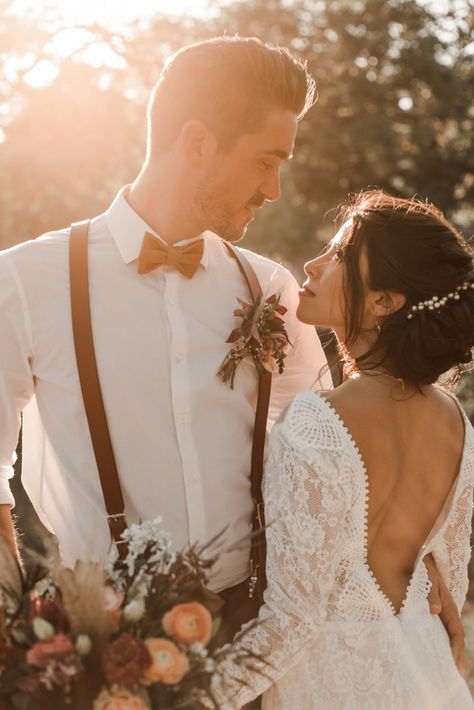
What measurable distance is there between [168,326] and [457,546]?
113 centimetres

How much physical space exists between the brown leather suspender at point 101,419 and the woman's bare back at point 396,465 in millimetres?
352

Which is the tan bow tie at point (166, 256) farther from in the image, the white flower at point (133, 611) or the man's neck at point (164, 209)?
the white flower at point (133, 611)

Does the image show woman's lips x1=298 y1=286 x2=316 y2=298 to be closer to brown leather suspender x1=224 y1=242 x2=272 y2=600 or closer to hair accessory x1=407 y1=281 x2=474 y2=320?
brown leather suspender x1=224 y1=242 x2=272 y2=600

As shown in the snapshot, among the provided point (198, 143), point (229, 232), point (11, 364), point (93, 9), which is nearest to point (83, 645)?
point (11, 364)

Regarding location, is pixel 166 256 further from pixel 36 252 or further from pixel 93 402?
pixel 93 402

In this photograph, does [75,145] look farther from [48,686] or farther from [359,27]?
[48,686]

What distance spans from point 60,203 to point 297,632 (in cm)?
1353

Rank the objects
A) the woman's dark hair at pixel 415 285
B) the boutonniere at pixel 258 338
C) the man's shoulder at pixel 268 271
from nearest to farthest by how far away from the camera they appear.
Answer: the woman's dark hair at pixel 415 285 < the boutonniere at pixel 258 338 < the man's shoulder at pixel 268 271

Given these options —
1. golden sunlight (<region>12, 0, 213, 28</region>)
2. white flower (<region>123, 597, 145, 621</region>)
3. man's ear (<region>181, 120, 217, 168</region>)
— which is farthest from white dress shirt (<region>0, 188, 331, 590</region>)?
golden sunlight (<region>12, 0, 213, 28</region>)

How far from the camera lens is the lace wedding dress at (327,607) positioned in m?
2.56

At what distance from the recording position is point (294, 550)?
8.50ft

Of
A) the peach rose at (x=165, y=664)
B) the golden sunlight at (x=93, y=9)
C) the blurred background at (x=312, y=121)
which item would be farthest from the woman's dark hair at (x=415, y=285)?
the blurred background at (x=312, y=121)

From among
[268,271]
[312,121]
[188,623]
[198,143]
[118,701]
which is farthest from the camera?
[312,121]

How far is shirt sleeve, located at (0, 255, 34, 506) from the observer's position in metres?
2.88
